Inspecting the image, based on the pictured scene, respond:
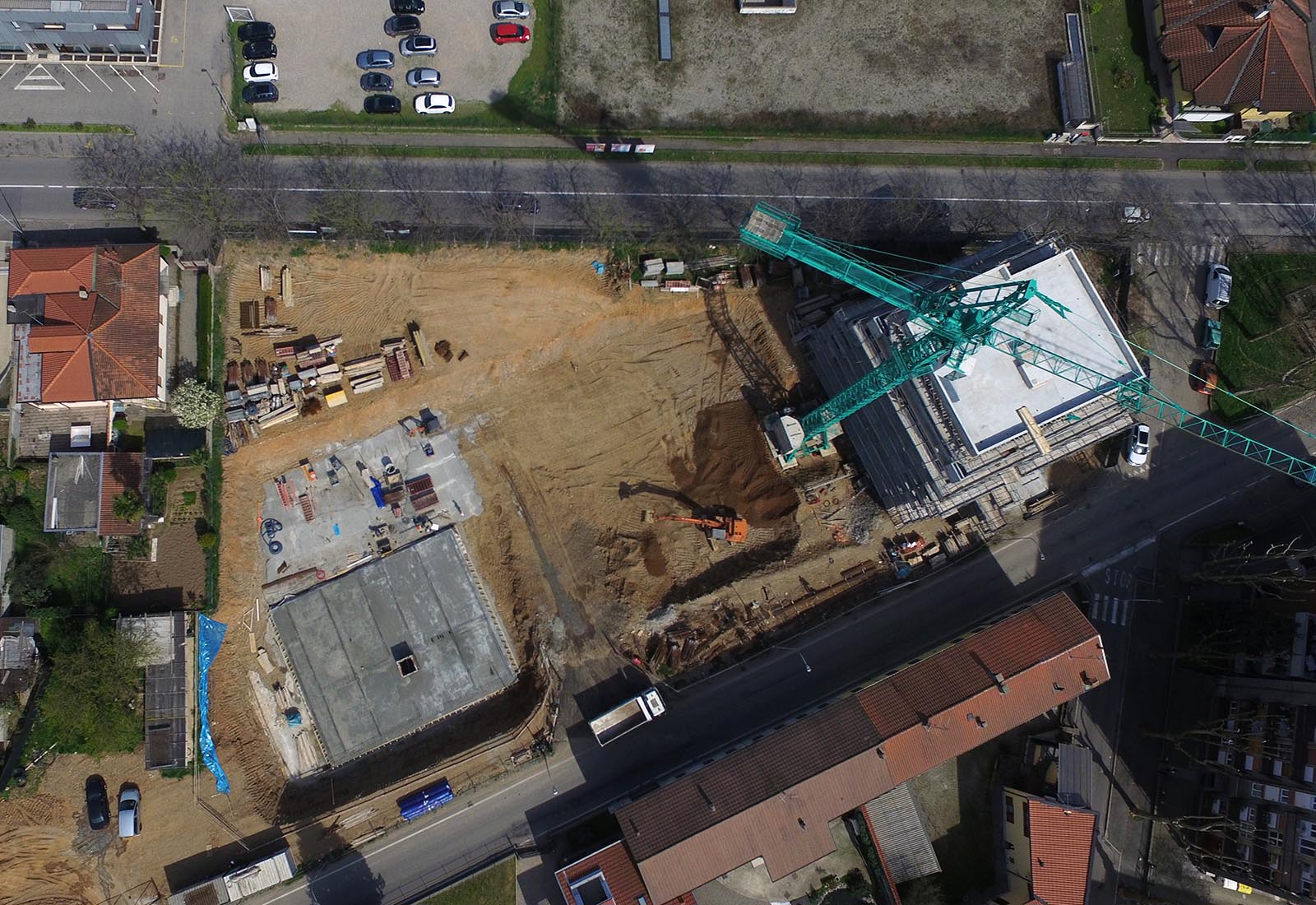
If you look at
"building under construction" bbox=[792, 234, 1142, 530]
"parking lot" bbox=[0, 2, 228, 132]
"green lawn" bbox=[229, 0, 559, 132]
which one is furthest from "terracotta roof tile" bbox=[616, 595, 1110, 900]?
"parking lot" bbox=[0, 2, 228, 132]

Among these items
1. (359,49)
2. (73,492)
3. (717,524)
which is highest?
(359,49)

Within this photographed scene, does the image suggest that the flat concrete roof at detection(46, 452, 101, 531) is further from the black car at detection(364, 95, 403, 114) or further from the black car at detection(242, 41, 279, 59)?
the black car at detection(364, 95, 403, 114)

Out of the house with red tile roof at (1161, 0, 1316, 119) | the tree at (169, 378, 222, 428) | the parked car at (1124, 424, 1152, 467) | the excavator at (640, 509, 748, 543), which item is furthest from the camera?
the house with red tile roof at (1161, 0, 1316, 119)

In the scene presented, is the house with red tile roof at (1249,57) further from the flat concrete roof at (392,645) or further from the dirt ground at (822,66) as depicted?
the flat concrete roof at (392,645)

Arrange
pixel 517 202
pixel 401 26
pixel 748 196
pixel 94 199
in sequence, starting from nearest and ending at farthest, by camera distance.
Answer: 1. pixel 94 199
2. pixel 517 202
3. pixel 401 26
4. pixel 748 196

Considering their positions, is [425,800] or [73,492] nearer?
[73,492]

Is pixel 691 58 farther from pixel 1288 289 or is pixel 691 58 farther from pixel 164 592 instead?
pixel 164 592

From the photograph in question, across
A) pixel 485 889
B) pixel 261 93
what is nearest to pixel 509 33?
pixel 261 93

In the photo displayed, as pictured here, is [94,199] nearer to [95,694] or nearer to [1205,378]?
[95,694]
